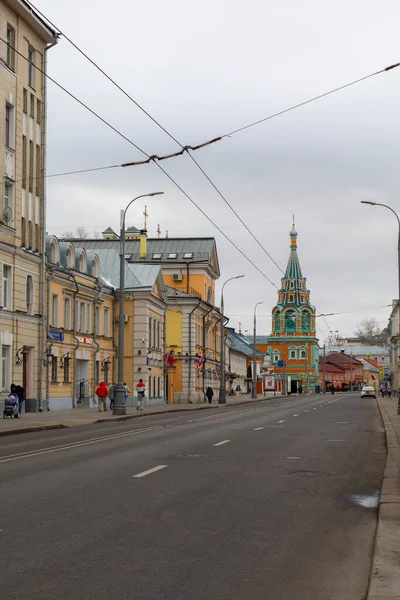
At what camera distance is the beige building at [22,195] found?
3519 cm

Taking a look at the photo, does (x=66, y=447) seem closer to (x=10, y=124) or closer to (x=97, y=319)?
(x=10, y=124)

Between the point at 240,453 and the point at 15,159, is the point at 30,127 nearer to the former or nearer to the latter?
the point at 15,159

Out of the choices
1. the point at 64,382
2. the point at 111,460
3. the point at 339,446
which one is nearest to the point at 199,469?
the point at 111,460

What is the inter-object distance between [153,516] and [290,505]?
75.3 inches

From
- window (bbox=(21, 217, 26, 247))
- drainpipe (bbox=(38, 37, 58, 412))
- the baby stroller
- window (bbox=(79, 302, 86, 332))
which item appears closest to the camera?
the baby stroller

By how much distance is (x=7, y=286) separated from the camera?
116ft

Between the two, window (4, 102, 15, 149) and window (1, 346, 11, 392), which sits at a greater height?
window (4, 102, 15, 149)

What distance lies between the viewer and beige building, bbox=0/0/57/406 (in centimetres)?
3519

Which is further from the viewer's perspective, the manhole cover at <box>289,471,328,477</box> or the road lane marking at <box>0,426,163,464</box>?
the road lane marking at <box>0,426,163,464</box>

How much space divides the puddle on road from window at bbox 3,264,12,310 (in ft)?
86.1

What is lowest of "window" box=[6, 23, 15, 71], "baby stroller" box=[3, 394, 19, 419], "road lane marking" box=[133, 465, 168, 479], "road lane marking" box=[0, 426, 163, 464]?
"road lane marking" box=[133, 465, 168, 479]

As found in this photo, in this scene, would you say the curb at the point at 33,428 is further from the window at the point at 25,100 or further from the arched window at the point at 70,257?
the arched window at the point at 70,257

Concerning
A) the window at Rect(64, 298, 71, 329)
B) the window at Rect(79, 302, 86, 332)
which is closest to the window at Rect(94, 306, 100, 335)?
the window at Rect(79, 302, 86, 332)

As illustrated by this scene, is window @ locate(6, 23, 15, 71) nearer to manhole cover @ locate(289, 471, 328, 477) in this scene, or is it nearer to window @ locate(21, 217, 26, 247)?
window @ locate(21, 217, 26, 247)
